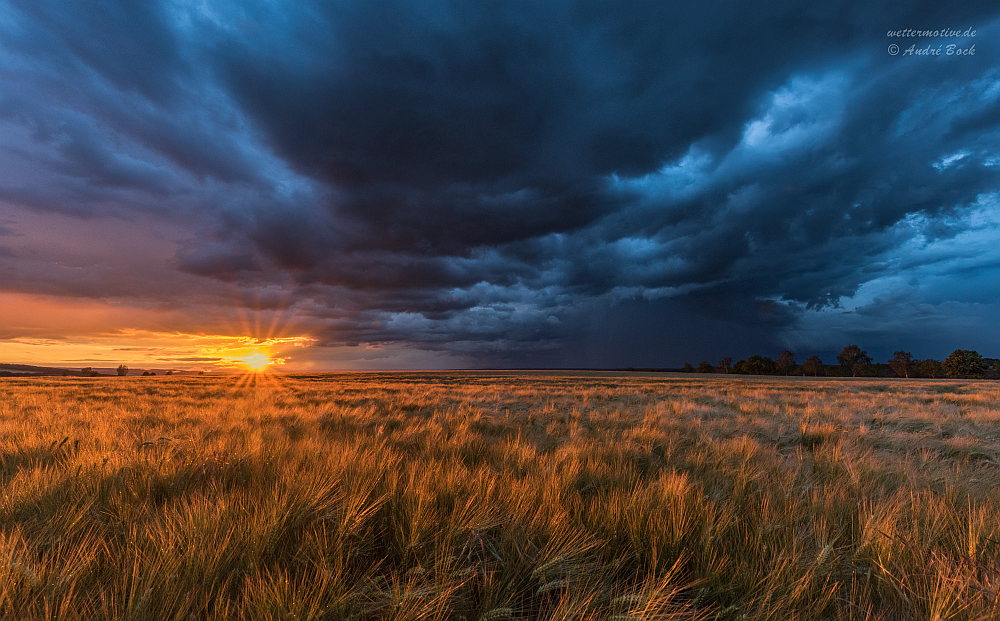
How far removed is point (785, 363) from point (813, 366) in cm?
686

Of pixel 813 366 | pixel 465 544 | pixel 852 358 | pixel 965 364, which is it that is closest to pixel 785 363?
pixel 813 366

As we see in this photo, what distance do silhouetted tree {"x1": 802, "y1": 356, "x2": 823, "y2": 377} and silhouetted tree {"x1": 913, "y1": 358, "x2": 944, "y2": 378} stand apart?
23.1 meters

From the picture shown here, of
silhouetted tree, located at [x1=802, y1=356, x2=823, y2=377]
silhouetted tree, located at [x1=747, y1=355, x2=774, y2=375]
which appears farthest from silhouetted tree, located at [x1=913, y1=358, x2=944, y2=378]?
silhouetted tree, located at [x1=747, y1=355, x2=774, y2=375]

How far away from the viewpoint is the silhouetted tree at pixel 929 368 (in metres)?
100

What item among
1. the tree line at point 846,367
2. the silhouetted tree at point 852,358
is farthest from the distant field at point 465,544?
the silhouetted tree at point 852,358

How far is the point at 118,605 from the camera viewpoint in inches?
56.2

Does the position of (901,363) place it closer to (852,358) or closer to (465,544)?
(852,358)

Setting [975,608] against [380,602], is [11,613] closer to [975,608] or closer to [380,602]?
[380,602]

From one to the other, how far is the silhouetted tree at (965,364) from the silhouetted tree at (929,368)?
6.52m

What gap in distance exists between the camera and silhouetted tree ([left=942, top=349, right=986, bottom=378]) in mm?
89312

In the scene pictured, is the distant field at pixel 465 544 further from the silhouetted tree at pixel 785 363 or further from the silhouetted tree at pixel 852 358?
the silhouetted tree at pixel 852 358

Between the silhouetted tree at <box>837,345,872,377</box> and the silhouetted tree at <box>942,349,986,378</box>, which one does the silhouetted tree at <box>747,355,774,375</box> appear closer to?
the silhouetted tree at <box>837,345,872,377</box>

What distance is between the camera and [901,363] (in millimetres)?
107750

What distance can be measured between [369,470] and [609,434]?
15.5 ft
